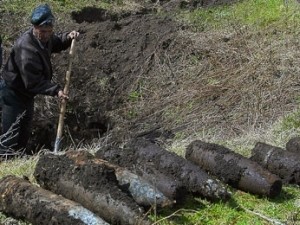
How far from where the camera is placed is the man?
6.98m

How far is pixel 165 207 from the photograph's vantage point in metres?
5.02

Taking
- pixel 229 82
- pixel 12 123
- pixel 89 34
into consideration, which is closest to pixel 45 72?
pixel 12 123

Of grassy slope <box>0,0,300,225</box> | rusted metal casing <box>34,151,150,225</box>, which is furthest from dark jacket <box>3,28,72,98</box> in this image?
rusted metal casing <box>34,151,150,225</box>

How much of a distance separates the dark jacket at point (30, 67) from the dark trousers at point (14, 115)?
7.5 inches

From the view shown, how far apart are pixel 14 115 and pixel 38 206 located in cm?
303

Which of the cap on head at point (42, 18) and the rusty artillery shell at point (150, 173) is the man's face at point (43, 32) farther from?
the rusty artillery shell at point (150, 173)

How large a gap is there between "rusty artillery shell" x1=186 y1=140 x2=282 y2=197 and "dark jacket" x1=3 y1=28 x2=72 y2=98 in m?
1.93

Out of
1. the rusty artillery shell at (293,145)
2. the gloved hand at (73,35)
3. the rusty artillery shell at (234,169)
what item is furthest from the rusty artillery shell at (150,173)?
the gloved hand at (73,35)

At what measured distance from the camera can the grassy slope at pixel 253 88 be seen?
5176 mm

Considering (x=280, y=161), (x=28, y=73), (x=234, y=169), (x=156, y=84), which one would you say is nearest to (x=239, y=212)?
(x=234, y=169)

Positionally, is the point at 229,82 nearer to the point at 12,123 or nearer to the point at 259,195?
the point at 12,123

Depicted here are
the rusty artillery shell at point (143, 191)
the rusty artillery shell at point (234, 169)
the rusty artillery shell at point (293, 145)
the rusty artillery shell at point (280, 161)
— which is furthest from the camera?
the rusty artillery shell at point (293, 145)

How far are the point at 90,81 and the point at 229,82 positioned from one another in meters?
2.28

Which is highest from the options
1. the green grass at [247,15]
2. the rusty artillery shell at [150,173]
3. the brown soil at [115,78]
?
the green grass at [247,15]
